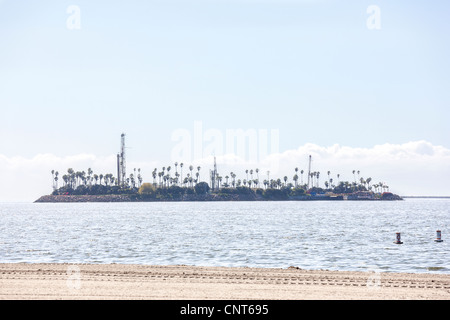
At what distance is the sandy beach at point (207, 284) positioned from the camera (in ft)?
68.8

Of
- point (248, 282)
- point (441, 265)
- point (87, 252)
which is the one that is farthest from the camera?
point (87, 252)

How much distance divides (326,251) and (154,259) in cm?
1460

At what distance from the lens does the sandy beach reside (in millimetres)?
20969

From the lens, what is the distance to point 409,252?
47156 mm

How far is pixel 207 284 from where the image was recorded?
24.1 meters
